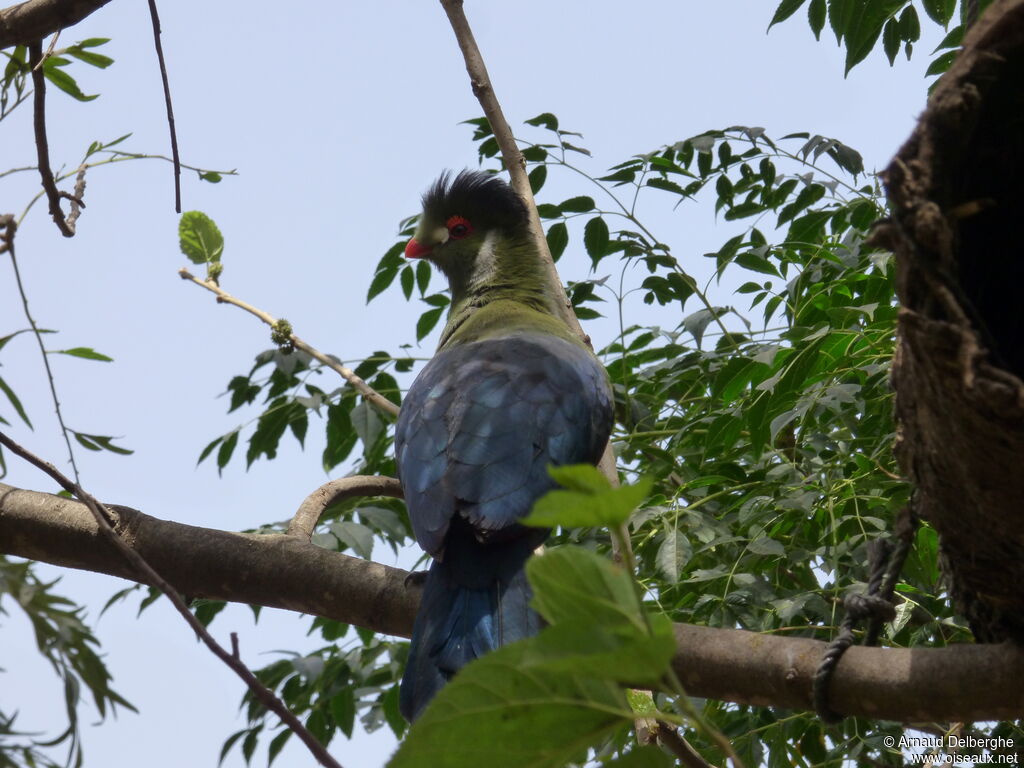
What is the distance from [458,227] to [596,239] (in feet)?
2.71

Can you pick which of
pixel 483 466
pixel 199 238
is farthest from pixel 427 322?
pixel 483 466

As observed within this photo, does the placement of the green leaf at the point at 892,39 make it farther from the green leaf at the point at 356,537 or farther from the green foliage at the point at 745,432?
the green leaf at the point at 356,537

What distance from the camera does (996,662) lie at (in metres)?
1.33

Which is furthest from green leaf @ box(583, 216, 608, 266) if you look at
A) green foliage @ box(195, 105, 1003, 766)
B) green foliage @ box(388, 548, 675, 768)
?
green foliage @ box(388, 548, 675, 768)

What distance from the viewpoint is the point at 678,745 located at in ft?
5.74

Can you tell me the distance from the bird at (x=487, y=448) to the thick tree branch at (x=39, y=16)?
1.13m

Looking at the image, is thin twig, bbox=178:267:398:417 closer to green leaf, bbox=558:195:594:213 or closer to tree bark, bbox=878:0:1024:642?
green leaf, bbox=558:195:594:213

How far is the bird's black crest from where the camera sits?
376 centimetres

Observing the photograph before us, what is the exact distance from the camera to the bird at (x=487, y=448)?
6.61 feet

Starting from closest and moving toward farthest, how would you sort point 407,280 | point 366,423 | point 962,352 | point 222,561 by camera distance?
point 962,352 < point 222,561 < point 366,423 < point 407,280

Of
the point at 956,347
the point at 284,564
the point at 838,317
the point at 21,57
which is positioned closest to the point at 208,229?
the point at 21,57

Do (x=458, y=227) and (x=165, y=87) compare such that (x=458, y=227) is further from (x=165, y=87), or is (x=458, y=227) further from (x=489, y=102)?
(x=165, y=87)

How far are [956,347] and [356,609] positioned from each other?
4.49 feet

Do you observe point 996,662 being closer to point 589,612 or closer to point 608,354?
point 589,612
